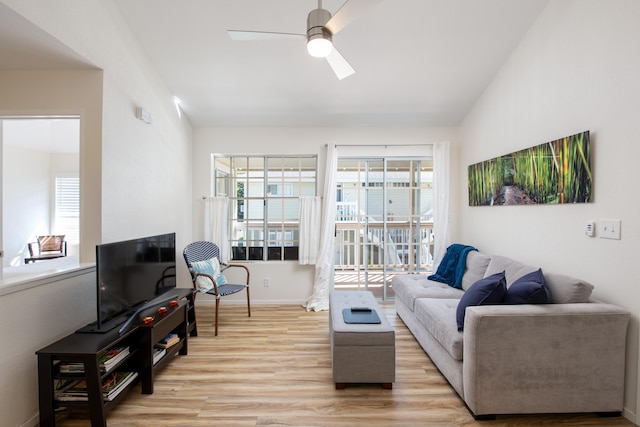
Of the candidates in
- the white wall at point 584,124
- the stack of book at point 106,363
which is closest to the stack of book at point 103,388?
the stack of book at point 106,363

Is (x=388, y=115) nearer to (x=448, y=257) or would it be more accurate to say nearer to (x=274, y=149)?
(x=274, y=149)

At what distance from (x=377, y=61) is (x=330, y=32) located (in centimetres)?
140

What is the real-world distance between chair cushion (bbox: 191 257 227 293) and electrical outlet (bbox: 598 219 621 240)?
3440mm

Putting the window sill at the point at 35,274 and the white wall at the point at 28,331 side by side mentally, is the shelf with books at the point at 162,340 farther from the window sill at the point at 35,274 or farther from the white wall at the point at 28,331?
the window sill at the point at 35,274

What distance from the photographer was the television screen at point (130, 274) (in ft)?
6.30

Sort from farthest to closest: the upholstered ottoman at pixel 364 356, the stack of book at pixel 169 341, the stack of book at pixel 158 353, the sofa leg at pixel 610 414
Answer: the stack of book at pixel 169 341, the stack of book at pixel 158 353, the upholstered ottoman at pixel 364 356, the sofa leg at pixel 610 414

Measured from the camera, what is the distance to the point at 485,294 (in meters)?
2.03

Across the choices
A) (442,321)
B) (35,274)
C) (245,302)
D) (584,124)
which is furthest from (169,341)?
→ (584,124)

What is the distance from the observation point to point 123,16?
255cm

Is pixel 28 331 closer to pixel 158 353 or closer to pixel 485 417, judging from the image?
pixel 158 353

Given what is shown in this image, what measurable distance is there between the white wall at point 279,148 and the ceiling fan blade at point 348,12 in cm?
225

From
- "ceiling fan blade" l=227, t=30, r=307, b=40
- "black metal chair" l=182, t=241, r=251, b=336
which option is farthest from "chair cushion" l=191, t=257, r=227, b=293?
"ceiling fan blade" l=227, t=30, r=307, b=40

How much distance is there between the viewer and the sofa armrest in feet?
5.90

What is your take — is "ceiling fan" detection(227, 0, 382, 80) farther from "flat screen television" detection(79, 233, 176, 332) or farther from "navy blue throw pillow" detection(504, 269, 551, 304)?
"navy blue throw pillow" detection(504, 269, 551, 304)
